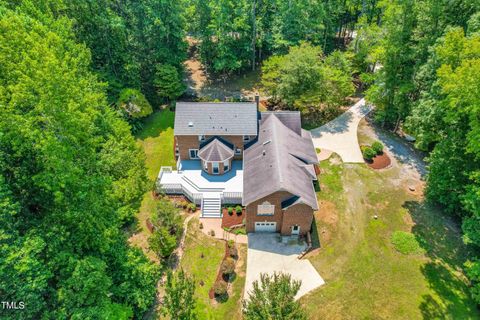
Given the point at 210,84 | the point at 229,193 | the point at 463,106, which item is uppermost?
the point at 463,106

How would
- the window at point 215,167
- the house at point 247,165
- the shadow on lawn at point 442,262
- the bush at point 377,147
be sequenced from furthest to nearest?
the bush at point 377,147, the window at point 215,167, the house at point 247,165, the shadow on lawn at point 442,262

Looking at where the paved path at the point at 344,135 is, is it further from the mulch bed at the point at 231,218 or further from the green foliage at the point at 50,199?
the green foliage at the point at 50,199

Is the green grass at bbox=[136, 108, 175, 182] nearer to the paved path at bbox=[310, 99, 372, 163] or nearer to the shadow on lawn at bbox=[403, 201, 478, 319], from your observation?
the paved path at bbox=[310, 99, 372, 163]

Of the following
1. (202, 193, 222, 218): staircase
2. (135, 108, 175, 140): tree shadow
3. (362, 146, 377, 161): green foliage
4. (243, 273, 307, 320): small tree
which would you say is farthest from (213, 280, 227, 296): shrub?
(135, 108, 175, 140): tree shadow

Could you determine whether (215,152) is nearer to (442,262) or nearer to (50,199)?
(50,199)

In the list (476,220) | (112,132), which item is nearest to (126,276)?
(112,132)

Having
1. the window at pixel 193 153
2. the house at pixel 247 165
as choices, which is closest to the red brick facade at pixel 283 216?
the house at pixel 247 165

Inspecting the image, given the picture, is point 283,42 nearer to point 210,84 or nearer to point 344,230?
point 210,84
